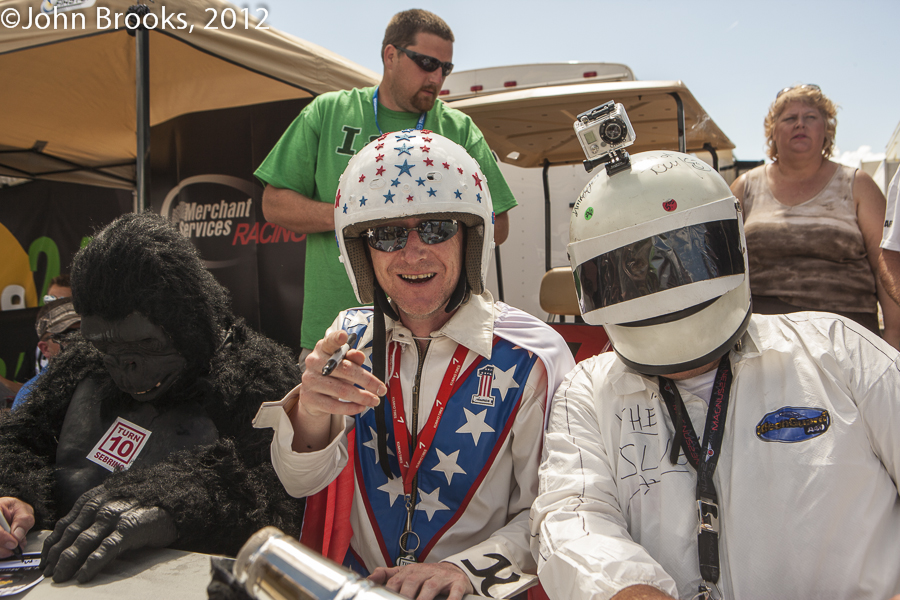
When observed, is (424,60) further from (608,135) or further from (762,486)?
(762,486)

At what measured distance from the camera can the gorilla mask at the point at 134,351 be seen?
6.24ft

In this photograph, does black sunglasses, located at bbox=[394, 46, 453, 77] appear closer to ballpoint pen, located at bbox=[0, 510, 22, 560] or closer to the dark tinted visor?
the dark tinted visor

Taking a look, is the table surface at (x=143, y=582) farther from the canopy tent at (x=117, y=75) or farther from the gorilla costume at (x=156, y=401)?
the canopy tent at (x=117, y=75)

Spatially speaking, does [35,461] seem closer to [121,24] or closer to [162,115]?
[121,24]

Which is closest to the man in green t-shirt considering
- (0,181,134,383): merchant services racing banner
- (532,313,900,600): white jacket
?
(532,313,900,600): white jacket

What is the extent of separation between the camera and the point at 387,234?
6.28 ft

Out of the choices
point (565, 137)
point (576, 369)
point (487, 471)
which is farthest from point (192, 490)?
point (565, 137)

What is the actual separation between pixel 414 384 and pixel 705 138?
162 inches

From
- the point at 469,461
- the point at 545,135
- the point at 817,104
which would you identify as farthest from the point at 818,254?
the point at 545,135

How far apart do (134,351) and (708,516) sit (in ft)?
5.49

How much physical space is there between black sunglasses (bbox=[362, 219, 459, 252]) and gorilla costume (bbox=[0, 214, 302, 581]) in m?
0.60

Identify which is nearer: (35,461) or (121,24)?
(35,461)

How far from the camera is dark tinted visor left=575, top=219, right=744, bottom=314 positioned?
1.47 m

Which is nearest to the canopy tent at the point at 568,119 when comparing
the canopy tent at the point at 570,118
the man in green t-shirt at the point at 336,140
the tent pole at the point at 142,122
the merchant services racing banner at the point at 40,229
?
the canopy tent at the point at 570,118
